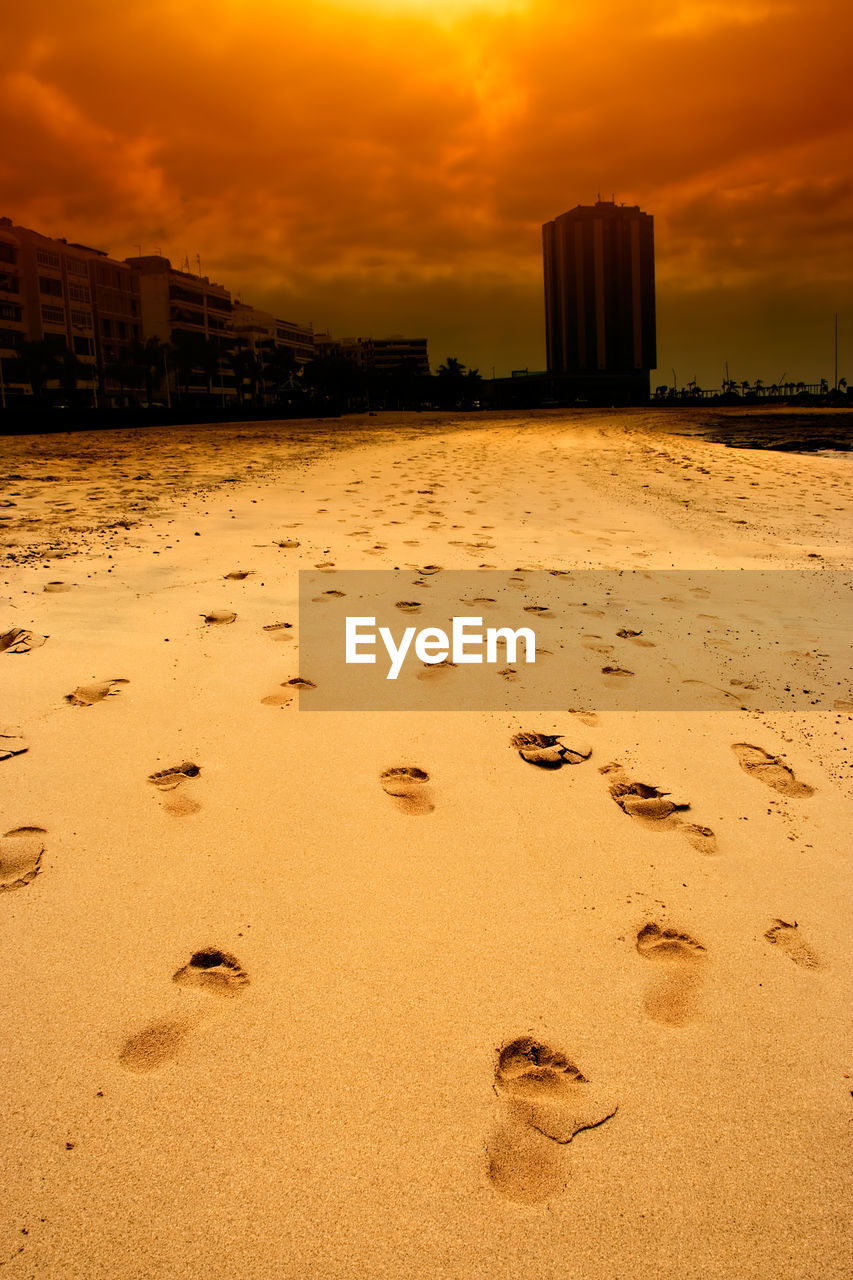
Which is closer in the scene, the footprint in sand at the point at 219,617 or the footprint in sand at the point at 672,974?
the footprint in sand at the point at 672,974

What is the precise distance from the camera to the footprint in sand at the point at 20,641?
155 inches

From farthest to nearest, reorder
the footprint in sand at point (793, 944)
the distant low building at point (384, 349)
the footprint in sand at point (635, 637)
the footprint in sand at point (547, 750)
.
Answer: the distant low building at point (384, 349)
the footprint in sand at point (635, 637)
the footprint in sand at point (547, 750)
the footprint in sand at point (793, 944)

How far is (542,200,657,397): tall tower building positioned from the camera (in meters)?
167

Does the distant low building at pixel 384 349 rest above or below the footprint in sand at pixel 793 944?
above

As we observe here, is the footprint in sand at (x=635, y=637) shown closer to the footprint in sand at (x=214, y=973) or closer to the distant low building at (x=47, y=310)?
the footprint in sand at (x=214, y=973)

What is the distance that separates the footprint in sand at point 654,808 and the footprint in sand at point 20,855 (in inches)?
74.2

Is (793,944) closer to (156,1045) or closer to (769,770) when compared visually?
(769,770)

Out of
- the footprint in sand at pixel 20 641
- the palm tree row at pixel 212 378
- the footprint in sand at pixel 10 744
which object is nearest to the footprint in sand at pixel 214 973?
the footprint in sand at pixel 10 744

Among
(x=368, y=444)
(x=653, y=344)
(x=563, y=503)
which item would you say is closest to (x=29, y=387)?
(x=368, y=444)

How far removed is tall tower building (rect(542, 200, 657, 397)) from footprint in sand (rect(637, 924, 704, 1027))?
17542 cm

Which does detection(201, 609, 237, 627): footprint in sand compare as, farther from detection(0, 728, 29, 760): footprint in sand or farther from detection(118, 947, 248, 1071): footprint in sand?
detection(118, 947, 248, 1071): footprint in sand

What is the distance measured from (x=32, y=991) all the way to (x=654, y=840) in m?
1.82

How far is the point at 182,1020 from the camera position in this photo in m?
1.79

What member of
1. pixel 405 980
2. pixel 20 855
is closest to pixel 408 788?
pixel 405 980
